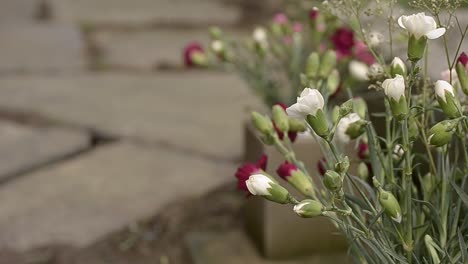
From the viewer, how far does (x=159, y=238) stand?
1643 mm

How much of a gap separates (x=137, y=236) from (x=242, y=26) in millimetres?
2102

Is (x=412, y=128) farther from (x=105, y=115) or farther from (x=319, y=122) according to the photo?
(x=105, y=115)

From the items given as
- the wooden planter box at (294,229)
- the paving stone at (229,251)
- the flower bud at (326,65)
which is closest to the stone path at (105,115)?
the paving stone at (229,251)

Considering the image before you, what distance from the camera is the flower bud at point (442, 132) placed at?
0.84m

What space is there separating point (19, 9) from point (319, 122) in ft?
10.1

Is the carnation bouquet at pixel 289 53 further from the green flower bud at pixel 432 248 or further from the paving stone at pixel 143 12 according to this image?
the paving stone at pixel 143 12

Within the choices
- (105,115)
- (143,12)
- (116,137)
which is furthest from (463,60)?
(143,12)

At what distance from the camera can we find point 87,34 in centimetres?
338

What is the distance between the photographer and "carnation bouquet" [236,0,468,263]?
Answer: 2.76 feet

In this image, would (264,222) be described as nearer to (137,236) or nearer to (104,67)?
(137,236)

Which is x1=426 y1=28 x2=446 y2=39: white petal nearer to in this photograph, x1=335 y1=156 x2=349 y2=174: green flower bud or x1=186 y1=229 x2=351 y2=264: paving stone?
x1=335 y1=156 x2=349 y2=174: green flower bud

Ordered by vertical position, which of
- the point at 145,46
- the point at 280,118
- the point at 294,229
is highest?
the point at 280,118

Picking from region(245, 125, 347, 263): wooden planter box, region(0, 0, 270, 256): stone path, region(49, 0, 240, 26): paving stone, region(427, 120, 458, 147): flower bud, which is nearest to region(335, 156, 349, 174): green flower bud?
region(427, 120, 458, 147): flower bud

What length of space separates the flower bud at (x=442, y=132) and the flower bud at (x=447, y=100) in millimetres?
25
